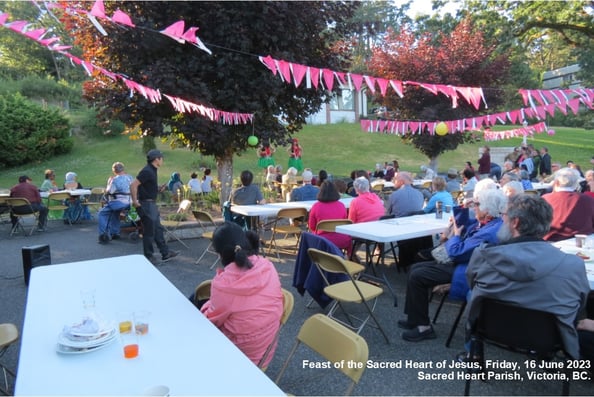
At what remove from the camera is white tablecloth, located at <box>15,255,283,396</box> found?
5.23 feet

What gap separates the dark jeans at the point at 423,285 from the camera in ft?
11.3

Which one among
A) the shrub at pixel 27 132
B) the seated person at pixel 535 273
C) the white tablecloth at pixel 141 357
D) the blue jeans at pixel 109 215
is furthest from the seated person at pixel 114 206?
the shrub at pixel 27 132

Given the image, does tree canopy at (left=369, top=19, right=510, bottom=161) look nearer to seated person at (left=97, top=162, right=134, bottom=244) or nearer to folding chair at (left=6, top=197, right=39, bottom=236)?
seated person at (left=97, top=162, right=134, bottom=244)

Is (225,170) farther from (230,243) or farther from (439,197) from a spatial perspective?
(230,243)

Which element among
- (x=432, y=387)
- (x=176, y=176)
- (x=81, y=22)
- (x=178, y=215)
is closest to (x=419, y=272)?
(x=432, y=387)

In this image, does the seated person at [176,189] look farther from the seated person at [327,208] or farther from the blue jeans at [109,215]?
the seated person at [327,208]

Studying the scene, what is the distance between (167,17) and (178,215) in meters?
3.59

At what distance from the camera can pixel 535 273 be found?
2.27 meters

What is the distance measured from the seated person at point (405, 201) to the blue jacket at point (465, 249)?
6.98 ft

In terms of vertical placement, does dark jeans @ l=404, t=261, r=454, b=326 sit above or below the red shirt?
below

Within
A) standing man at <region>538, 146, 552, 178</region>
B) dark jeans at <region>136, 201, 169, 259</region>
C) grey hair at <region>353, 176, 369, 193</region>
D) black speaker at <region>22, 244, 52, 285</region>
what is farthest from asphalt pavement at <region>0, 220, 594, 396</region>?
standing man at <region>538, 146, 552, 178</region>

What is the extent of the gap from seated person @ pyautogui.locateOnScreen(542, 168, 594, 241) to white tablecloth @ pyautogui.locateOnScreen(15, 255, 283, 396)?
3707 mm

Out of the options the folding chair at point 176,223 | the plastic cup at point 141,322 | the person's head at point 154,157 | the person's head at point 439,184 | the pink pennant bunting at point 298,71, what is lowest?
the folding chair at point 176,223

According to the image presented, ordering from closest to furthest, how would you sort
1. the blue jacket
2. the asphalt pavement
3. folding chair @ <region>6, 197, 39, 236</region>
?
the asphalt pavement < the blue jacket < folding chair @ <region>6, 197, 39, 236</region>
